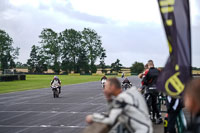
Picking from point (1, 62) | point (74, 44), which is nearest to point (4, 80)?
point (1, 62)

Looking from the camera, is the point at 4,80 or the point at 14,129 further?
the point at 4,80

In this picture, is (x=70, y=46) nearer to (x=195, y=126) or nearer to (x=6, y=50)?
(x=6, y=50)

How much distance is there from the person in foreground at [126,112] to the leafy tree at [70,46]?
110815 millimetres

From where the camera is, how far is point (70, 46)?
114500 millimetres

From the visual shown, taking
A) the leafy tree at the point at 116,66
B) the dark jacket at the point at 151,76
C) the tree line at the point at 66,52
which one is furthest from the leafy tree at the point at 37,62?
the dark jacket at the point at 151,76

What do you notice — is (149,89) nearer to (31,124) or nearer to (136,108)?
(31,124)

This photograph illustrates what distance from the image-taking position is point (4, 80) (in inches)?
1897

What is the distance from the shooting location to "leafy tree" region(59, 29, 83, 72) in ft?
374

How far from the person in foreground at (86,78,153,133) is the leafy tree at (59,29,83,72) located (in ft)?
364

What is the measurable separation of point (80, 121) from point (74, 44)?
343ft

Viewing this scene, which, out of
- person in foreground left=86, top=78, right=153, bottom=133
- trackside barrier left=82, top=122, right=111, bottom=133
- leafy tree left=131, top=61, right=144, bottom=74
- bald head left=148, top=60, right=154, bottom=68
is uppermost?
leafy tree left=131, top=61, right=144, bottom=74

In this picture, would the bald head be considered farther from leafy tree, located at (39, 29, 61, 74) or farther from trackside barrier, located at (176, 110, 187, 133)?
leafy tree, located at (39, 29, 61, 74)

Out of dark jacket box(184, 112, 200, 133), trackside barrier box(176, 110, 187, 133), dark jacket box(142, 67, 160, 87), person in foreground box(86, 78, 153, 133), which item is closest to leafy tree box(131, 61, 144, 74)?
dark jacket box(142, 67, 160, 87)

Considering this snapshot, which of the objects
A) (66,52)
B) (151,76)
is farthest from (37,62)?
(151,76)
